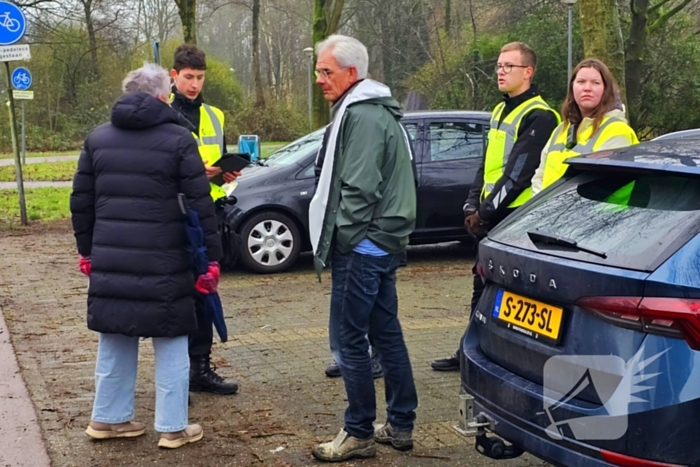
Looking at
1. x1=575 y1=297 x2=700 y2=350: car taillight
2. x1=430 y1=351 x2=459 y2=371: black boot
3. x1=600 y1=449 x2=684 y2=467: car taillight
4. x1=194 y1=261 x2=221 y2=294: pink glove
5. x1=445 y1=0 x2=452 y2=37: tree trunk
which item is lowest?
x1=430 y1=351 x2=459 y2=371: black boot

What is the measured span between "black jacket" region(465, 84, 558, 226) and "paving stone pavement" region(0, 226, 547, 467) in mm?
1208

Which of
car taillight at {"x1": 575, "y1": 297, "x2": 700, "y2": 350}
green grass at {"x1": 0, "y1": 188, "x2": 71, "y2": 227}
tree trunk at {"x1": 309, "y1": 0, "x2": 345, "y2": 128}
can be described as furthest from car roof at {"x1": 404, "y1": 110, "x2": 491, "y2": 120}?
tree trunk at {"x1": 309, "y1": 0, "x2": 345, "y2": 128}

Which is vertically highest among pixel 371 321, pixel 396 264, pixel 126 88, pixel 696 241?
pixel 126 88

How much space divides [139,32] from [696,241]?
4283 centimetres

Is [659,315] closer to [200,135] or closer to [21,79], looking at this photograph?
[200,135]

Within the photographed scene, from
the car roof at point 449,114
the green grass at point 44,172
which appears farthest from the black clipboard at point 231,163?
the green grass at point 44,172

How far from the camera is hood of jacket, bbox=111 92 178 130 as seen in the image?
4.27 m

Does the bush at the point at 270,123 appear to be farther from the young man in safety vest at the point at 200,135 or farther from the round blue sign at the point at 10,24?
the young man in safety vest at the point at 200,135

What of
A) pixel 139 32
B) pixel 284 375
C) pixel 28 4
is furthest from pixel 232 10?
pixel 284 375

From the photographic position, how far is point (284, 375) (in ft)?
18.7

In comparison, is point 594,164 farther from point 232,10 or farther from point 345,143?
point 232,10

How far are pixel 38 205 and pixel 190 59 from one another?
12034 millimetres

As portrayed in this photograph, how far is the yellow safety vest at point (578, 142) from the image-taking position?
442 cm

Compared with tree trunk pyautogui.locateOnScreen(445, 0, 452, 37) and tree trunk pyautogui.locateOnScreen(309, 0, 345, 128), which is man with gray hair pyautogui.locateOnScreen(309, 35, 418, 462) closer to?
tree trunk pyautogui.locateOnScreen(309, 0, 345, 128)
